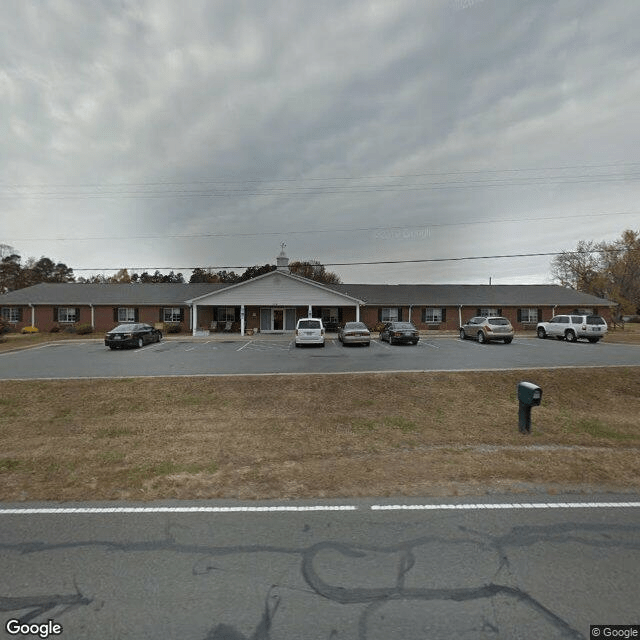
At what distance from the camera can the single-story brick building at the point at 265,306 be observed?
93.9 ft

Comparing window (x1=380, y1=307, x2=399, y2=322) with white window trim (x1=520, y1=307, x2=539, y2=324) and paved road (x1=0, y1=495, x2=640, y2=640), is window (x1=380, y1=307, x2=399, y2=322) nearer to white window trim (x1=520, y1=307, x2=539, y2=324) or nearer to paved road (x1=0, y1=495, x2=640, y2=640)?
white window trim (x1=520, y1=307, x2=539, y2=324)

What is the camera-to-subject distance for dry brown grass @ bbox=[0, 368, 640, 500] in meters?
4.75

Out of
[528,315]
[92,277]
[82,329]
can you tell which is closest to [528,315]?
[528,315]

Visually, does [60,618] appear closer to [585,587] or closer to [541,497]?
[585,587]

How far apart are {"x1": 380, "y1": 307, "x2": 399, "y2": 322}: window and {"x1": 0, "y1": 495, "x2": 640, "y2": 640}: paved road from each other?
29368mm

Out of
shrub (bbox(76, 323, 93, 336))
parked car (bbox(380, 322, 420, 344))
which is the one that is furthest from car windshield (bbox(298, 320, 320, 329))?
shrub (bbox(76, 323, 93, 336))

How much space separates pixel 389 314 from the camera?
3328 centimetres

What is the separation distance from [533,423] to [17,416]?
36.8ft

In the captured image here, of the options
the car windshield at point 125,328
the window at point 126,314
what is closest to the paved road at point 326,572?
the car windshield at point 125,328

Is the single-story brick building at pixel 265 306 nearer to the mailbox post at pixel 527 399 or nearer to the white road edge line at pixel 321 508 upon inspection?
the mailbox post at pixel 527 399

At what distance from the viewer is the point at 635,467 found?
5141mm

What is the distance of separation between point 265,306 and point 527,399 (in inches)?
987

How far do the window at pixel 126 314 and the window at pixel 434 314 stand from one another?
85.8 feet

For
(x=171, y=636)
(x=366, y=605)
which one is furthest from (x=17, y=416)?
(x=366, y=605)
